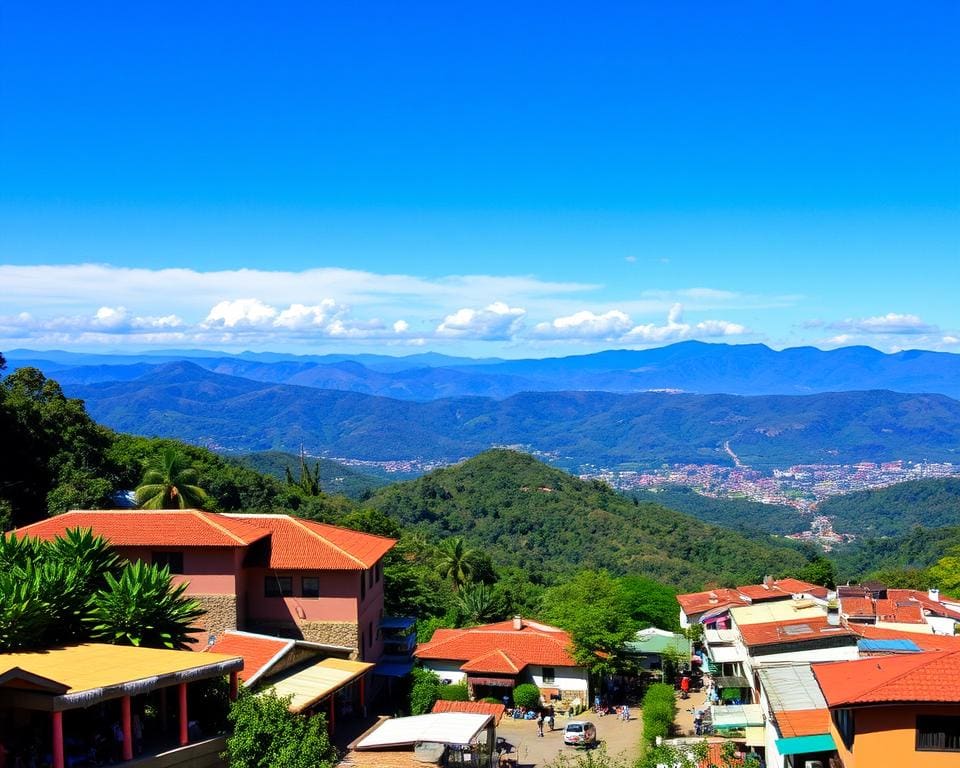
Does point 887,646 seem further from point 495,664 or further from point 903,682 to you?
point 495,664

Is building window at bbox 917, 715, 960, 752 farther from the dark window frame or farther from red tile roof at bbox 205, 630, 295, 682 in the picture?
the dark window frame

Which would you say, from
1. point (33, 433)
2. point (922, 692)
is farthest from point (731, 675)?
point (33, 433)

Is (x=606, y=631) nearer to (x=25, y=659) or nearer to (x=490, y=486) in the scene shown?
(x=25, y=659)

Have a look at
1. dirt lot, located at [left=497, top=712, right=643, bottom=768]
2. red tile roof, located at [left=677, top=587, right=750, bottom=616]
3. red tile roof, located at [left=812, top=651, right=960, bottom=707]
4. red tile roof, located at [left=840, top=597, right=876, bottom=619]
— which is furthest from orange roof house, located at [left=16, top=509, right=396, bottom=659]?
red tile roof, located at [left=677, top=587, right=750, bottom=616]

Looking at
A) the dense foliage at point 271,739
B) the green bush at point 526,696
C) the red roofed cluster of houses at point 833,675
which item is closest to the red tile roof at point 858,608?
the red roofed cluster of houses at point 833,675

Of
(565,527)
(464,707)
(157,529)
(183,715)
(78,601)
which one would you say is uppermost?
(78,601)

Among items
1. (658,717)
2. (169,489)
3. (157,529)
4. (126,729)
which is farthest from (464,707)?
(169,489)
